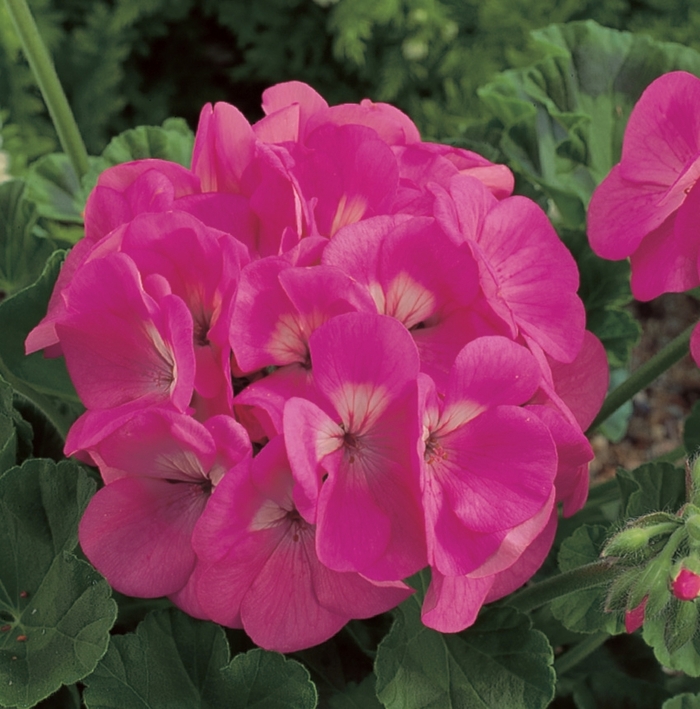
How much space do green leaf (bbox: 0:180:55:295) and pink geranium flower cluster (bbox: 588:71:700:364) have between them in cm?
92

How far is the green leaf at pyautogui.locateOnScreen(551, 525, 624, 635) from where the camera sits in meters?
1.10

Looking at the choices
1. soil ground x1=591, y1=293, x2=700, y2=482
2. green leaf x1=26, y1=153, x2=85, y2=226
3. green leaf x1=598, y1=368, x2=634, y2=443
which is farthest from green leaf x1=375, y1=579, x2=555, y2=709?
soil ground x1=591, y1=293, x2=700, y2=482

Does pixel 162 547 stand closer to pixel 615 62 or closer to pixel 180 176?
pixel 180 176

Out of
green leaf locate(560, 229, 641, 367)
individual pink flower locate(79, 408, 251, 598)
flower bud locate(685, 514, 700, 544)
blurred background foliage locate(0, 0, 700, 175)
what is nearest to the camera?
flower bud locate(685, 514, 700, 544)

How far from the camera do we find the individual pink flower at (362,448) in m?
0.74

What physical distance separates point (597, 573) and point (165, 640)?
1.64ft

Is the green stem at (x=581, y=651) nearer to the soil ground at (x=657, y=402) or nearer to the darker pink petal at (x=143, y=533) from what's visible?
the darker pink petal at (x=143, y=533)

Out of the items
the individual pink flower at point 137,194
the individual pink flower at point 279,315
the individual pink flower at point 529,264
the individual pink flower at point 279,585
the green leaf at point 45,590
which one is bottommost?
the green leaf at point 45,590

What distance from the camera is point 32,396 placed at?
1.21 meters

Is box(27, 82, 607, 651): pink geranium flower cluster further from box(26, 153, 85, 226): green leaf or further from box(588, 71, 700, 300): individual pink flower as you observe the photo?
box(26, 153, 85, 226): green leaf

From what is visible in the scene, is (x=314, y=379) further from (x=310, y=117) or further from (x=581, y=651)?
(x=581, y=651)

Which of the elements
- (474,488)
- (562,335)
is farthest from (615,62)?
(474,488)

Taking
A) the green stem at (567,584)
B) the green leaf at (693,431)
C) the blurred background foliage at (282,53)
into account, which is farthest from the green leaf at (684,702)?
the blurred background foliage at (282,53)

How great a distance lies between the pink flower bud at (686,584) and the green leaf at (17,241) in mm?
1143
